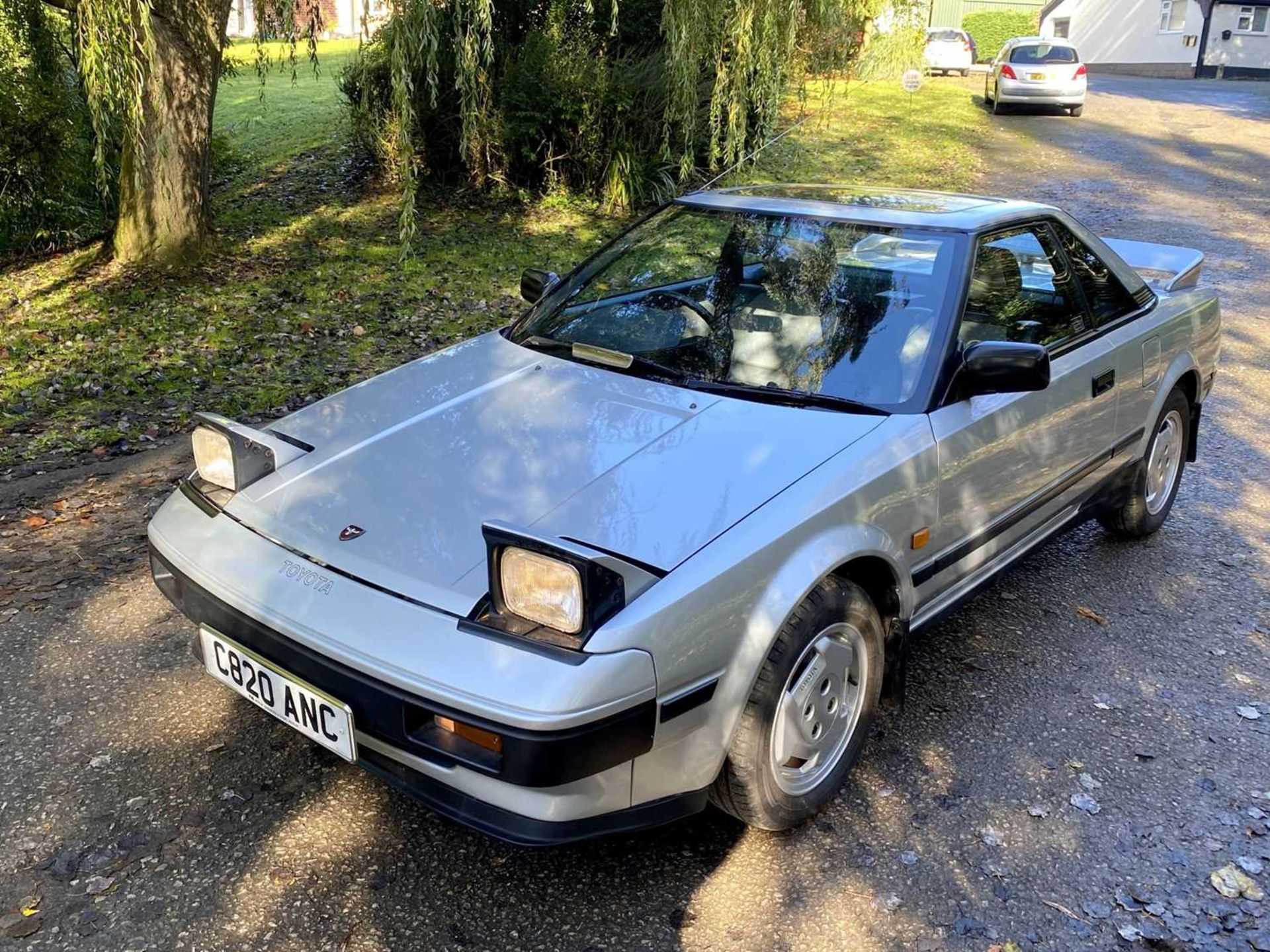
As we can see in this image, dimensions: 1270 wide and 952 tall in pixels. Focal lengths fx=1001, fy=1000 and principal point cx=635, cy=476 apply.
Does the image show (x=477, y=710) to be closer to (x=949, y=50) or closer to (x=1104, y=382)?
(x=1104, y=382)

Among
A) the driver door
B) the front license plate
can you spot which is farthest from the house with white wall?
the front license plate

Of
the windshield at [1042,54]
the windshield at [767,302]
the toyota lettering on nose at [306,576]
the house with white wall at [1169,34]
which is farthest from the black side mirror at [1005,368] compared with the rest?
the house with white wall at [1169,34]

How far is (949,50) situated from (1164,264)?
87.5 feet

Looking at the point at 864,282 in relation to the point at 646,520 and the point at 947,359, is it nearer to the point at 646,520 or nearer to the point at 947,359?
the point at 947,359

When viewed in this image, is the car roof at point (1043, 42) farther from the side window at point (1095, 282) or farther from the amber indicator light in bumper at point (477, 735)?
the amber indicator light in bumper at point (477, 735)

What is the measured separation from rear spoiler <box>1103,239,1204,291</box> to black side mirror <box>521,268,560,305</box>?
8.89 ft

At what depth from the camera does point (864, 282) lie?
3.31 meters

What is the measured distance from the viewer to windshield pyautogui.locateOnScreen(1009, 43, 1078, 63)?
2005 cm

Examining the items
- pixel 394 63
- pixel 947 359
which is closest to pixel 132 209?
pixel 394 63

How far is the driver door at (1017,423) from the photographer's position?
3059 mm

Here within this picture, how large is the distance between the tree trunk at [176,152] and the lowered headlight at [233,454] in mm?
5198

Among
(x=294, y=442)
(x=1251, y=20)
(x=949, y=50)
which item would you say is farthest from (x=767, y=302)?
(x=1251, y=20)

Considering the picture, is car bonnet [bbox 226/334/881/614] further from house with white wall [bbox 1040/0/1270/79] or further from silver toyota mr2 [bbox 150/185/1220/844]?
house with white wall [bbox 1040/0/1270/79]

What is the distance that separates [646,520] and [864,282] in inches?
53.8
